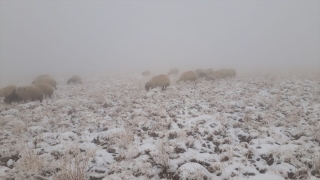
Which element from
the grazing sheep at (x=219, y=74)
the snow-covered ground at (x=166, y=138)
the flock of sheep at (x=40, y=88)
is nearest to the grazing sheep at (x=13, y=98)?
the flock of sheep at (x=40, y=88)

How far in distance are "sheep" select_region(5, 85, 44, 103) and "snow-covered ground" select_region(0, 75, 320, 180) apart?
567mm

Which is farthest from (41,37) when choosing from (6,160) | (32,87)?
(6,160)

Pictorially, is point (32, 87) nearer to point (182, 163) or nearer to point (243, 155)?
point (182, 163)

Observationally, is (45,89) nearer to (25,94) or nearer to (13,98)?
(25,94)

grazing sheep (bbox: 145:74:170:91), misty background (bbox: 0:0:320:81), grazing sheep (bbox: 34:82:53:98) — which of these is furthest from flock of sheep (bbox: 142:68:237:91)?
misty background (bbox: 0:0:320:81)

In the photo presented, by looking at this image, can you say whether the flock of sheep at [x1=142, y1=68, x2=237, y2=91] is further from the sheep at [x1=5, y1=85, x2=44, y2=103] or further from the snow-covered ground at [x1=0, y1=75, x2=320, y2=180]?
the sheep at [x1=5, y1=85, x2=44, y2=103]

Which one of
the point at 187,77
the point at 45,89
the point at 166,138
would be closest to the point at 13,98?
the point at 45,89

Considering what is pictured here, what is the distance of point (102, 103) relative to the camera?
8.49 meters

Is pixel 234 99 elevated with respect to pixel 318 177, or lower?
elevated

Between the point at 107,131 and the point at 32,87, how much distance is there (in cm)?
575

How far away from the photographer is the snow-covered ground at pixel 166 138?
3568 mm

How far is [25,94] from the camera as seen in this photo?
8.35 m

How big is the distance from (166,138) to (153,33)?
136 m

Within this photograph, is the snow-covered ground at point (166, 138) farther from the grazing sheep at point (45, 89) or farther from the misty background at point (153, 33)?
the misty background at point (153, 33)
